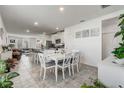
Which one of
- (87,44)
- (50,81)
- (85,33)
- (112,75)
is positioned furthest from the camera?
(85,33)

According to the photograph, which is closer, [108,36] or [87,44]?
[108,36]

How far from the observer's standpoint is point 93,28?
459 centimetres

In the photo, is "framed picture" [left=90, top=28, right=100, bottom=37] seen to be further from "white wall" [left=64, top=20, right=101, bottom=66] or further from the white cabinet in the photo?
the white cabinet

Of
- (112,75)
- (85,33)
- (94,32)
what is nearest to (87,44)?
(85,33)

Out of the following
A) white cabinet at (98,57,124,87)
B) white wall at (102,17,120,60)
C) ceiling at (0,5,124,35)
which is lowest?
white cabinet at (98,57,124,87)

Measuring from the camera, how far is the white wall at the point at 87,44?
4355 mm

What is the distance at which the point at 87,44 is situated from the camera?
4906 millimetres

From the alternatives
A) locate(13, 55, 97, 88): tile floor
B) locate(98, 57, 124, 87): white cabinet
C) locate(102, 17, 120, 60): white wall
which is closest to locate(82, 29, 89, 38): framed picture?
locate(102, 17, 120, 60): white wall

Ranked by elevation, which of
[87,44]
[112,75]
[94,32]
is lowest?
[112,75]

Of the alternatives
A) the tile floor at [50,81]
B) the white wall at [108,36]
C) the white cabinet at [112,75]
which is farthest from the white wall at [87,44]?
the white cabinet at [112,75]

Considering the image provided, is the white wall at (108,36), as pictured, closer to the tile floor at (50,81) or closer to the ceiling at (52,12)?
the ceiling at (52,12)

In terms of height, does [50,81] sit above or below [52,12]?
below

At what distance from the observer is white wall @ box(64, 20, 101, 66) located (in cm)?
436

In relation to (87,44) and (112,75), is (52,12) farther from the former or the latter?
(112,75)
